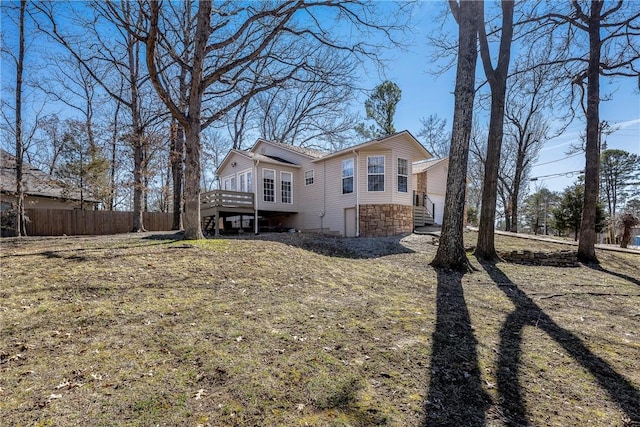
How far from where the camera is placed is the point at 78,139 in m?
17.8

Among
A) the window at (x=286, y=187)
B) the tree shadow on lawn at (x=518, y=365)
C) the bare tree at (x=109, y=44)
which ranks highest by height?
the bare tree at (x=109, y=44)

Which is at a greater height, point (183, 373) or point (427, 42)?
point (427, 42)

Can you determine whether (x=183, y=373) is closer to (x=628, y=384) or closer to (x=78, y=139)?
(x=628, y=384)

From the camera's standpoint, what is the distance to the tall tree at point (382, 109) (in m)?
24.5

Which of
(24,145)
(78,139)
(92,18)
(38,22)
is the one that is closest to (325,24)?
(92,18)

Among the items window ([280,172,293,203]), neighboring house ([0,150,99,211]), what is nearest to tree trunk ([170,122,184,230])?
window ([280,172,293,203])

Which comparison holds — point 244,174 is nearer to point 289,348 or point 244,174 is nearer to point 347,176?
point 347,176

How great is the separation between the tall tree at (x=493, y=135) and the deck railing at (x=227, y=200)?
32.7 feet

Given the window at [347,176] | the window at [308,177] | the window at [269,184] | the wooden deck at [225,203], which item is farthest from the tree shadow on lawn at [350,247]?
the window at [308,177]

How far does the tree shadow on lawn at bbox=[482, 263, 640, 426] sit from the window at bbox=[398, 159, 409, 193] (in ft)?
31.6

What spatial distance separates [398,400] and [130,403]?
1.86 metres

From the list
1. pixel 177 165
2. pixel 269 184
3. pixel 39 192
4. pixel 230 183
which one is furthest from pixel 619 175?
pixel 39 192

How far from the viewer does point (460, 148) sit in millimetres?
7125

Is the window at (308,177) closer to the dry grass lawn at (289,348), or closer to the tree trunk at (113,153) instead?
the tree trunk at (113,153)
